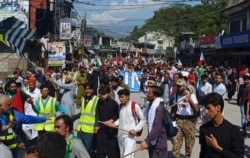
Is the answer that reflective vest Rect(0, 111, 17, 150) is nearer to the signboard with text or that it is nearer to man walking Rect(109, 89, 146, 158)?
man walking Rect(109, 89, 146, 158)

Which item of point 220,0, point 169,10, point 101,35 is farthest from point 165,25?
point 220,0

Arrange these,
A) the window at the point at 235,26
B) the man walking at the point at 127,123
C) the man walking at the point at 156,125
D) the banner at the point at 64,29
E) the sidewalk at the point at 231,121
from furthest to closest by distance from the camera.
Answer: the window at the point at 235,26 < the banner at the point at 64,29 < the sidewalk at the point at 231,121 < the man walking at the point at 127,123 < the man walking at the point at 156,125

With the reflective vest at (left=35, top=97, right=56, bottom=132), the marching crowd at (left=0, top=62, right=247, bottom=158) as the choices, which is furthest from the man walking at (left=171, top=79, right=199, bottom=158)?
the reflective vest at (left=35, top=97, right=56, bottom=132)

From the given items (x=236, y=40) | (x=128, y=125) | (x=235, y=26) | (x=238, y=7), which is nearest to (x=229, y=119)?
(x=128, y=125)

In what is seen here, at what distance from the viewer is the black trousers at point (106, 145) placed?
8.07 meters

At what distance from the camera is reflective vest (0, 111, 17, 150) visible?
6270 millimetres

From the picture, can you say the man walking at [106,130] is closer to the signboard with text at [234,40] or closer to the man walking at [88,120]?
the man walking at [88,120]

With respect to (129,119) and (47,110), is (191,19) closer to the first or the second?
(47,110)

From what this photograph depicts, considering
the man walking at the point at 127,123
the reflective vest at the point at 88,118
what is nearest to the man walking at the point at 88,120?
the reflective vest at the point at 88,118

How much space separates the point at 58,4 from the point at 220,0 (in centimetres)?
3636

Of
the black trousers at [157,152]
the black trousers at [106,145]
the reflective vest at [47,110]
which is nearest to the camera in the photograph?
the black trousers at [157,152]

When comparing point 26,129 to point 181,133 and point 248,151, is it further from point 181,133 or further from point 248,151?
point 248,151

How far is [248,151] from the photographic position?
35.9 ft

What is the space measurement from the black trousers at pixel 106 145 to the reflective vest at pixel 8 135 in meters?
1.87
